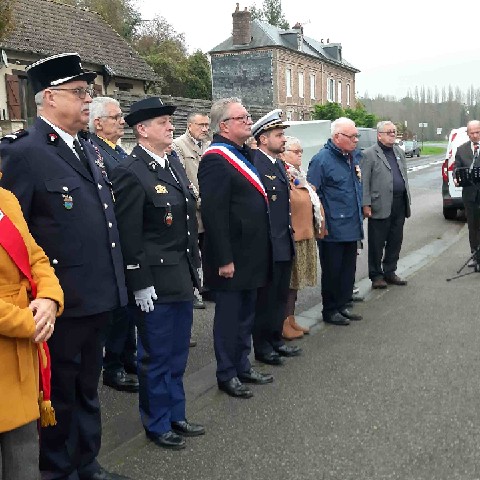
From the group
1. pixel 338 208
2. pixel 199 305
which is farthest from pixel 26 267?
pixel 199 305

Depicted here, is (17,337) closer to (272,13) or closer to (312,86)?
(312,86)

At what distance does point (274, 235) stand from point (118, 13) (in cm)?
5059

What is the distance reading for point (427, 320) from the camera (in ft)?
21.6

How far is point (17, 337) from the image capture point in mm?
2533

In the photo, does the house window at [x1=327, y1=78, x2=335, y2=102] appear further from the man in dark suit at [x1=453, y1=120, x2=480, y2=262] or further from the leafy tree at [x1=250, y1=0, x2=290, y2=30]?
the man in dark suit at [x1=453, y1=120, x2=480, y2=262]

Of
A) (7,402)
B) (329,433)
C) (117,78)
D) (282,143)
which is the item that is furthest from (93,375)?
(117,78)

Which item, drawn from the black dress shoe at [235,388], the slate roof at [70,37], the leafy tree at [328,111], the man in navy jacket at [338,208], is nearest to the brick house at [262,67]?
the leafy tree at [328,111]

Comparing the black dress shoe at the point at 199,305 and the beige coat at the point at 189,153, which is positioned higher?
the beige coat at the point at 189,153

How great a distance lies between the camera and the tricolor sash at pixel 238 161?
4.56 meters

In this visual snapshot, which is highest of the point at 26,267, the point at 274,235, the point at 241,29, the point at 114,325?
the point at 241,29

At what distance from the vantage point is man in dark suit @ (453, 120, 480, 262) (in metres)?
8.92

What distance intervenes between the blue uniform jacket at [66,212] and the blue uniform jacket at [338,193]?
3.61 m

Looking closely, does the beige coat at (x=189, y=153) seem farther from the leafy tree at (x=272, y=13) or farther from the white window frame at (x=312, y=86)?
the leafy tree at (x=272, y=13)

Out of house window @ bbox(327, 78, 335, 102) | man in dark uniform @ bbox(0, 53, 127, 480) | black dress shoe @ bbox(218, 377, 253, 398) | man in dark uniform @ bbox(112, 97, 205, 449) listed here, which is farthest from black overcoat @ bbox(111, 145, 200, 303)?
house window @ bbox(327, 78, 335, 102)
